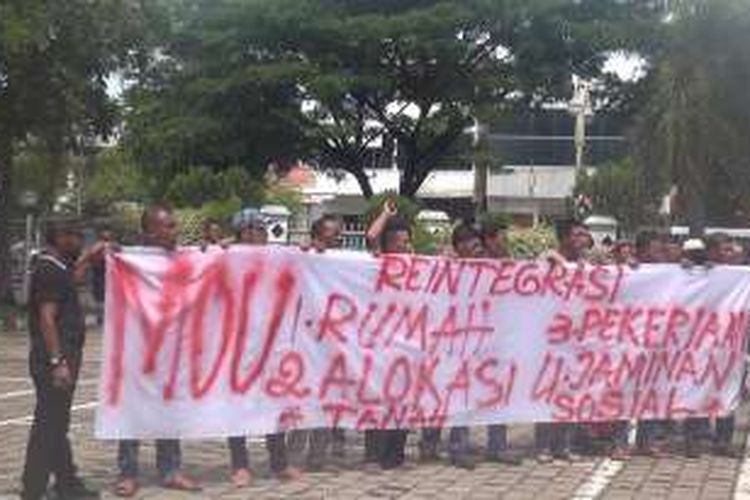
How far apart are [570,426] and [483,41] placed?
28.9 m

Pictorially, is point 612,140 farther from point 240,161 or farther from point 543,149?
point 240,161

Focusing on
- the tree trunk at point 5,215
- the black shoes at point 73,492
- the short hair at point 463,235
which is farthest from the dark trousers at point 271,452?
the tree trunk at point 5,215

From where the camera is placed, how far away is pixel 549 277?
1188 cm

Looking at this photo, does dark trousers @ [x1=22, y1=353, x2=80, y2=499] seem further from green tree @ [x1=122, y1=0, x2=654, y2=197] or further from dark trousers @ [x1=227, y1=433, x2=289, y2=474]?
green tree @ [x1=122, y1=0, x2=654, y2=197]

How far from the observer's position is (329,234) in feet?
36.3

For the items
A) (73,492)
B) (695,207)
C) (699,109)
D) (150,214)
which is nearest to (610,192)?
(695,207)

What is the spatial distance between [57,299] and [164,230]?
110 centimetres

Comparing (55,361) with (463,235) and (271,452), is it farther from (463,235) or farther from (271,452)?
(463,235)

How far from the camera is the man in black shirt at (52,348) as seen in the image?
359 inches

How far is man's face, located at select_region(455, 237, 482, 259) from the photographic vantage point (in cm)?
1173

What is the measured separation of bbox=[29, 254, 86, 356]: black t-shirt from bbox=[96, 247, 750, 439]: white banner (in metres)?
0.51

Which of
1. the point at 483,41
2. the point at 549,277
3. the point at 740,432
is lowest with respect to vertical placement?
the point at 740,432

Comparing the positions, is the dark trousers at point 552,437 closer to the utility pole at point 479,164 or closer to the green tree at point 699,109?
the green tree at point 699,109

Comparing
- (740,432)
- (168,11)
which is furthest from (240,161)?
(740,432)
